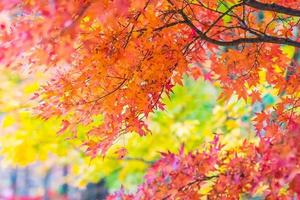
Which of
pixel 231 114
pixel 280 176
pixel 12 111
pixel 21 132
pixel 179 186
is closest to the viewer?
pixel 280 176

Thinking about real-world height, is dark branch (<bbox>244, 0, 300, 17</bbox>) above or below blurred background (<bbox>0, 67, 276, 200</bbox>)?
below

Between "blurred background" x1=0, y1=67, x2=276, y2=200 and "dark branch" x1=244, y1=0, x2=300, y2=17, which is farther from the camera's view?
"blurred background" x1=0, y1=67, x2=276, y2=200

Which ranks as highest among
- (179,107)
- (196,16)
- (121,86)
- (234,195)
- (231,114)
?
(179,107)

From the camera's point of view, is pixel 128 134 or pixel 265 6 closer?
pixel 265 6

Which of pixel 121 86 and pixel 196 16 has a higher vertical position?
pixel 196 16

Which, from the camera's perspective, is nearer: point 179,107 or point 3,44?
point 3,44

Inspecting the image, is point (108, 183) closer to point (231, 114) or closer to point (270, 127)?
point (231, 114)

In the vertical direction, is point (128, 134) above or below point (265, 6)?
above

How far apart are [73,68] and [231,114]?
2.48m

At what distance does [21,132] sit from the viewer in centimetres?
579

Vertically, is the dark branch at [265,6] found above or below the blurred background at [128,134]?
below

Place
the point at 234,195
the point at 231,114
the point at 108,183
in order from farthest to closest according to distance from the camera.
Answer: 1. the point at 108,183
2. the point at 231,114
3. the point at 234,195

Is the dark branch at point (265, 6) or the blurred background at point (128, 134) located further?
the blurred background at point (128, 134)

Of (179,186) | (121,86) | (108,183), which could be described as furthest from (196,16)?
Result: (108,183)
